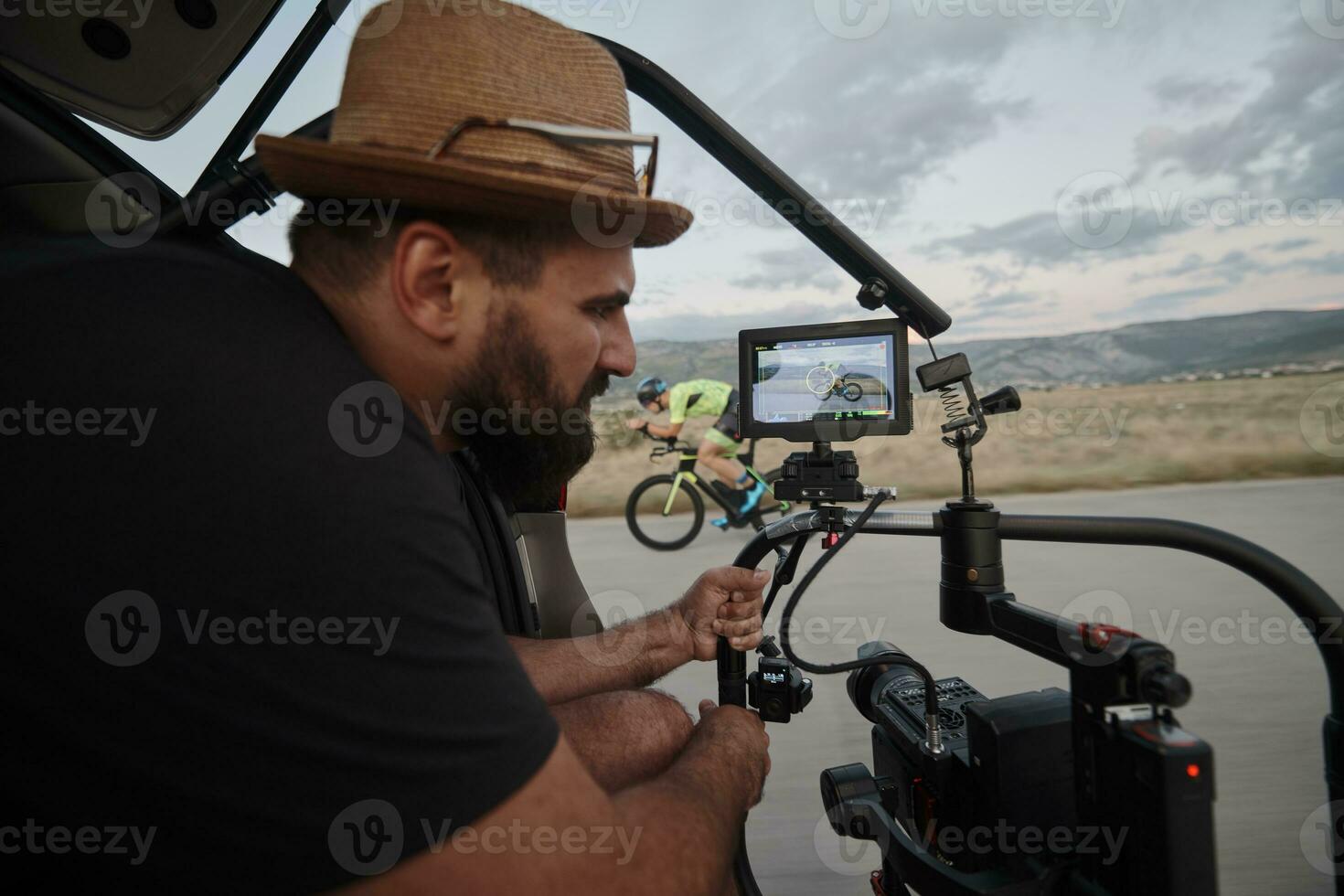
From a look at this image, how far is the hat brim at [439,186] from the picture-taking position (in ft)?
2.46

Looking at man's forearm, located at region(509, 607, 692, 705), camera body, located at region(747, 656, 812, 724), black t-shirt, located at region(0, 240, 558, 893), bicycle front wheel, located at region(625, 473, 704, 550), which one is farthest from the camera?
bicycle front wheel, located at region(625, 473, 704, 550)

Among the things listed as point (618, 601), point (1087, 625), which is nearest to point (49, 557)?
point (1087, 625)

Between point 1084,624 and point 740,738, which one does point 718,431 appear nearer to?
point 740,738

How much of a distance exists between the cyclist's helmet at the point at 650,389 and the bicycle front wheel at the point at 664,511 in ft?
3.15

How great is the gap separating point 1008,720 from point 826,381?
23.3 inches

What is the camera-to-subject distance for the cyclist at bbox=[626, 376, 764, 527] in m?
5.82

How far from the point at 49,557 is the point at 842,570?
3794 millimetres

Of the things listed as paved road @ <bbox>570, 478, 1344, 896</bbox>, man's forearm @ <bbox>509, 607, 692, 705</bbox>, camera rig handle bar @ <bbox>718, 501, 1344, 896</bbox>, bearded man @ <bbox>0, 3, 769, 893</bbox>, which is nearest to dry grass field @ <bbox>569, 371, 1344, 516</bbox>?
paved road @ <bbox>570, 478, 1344, 896</bbox>

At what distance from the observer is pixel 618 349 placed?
0.98 m

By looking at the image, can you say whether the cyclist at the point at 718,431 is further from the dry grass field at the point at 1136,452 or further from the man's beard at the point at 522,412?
the man's beard at the point at 522,412

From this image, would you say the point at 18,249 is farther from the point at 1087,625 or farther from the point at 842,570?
the point at 842,570

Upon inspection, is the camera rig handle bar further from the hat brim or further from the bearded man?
the hat brim

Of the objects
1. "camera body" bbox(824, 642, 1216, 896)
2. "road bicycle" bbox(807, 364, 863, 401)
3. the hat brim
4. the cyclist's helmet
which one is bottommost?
"camera body" bbox(824, 642, 1216, 896)

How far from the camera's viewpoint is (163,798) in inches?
21.9
